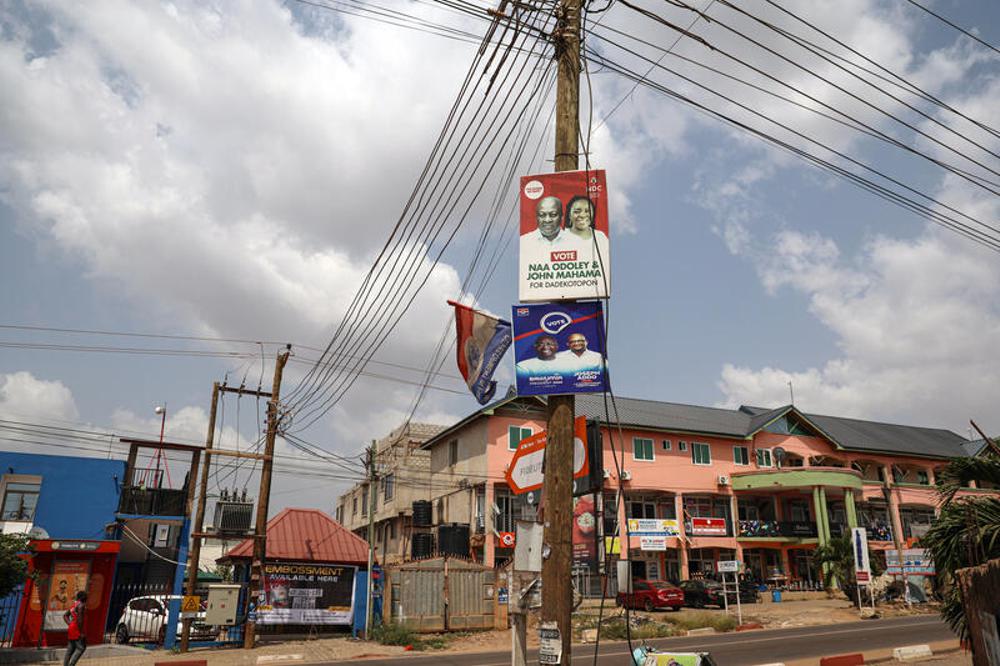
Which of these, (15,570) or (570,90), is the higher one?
(570,90)

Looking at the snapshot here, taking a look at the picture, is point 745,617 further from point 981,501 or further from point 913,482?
point 913,482

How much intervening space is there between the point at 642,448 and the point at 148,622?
27121 mm

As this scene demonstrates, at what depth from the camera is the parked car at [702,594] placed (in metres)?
33.3

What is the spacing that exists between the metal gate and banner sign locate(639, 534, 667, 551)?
13872 mm

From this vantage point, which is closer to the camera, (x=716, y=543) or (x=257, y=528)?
(x=257, y=528)

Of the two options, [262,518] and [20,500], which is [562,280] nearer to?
[262,518]

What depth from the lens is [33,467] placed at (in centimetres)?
2650

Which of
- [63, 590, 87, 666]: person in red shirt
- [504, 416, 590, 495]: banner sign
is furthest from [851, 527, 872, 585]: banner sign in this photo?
[63, 590, 87, 666]: person in red shirt

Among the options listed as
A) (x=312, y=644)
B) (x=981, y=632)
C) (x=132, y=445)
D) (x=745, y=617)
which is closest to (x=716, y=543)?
(x=745, y=617)

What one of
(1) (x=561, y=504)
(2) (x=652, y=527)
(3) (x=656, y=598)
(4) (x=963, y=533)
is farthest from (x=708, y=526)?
(1) (x=561, y=504)

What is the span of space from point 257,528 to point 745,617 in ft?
67.2

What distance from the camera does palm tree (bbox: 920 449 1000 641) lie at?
9.49 meters

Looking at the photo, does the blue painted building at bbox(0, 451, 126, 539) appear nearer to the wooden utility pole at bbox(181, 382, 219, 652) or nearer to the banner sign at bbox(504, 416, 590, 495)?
the wooden utility pole at bbox(181, 382, 219, 652)

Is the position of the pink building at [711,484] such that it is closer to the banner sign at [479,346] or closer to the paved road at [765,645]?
the paved road at [765,645]
